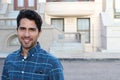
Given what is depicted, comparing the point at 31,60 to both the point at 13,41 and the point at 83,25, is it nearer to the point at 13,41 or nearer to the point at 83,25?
the point at 13,41

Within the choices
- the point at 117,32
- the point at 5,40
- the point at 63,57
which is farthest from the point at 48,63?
the point at 117,32

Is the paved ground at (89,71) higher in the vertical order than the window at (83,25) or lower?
lower

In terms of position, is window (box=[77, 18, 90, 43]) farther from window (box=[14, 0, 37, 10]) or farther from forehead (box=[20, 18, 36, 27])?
forehead (box=[20, 18, 36, 27])

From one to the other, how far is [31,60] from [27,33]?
0.19 m

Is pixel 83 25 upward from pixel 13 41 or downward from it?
upward

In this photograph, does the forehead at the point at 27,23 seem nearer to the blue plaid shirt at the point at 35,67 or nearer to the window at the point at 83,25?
the blue plaid shirt at the point at 35,67

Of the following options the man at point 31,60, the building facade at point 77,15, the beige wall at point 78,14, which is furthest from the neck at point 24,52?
the beige wall at point 78,14

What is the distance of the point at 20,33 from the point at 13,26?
20383 mm

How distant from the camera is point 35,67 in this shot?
101 inches

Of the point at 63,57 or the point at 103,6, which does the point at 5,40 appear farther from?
the point at 103,6

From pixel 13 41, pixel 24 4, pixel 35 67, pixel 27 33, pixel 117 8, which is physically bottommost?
pixel 13 41

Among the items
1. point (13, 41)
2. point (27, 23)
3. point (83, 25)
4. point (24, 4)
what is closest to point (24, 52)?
point (27, 23)

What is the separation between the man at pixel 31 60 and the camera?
2566 millimetres

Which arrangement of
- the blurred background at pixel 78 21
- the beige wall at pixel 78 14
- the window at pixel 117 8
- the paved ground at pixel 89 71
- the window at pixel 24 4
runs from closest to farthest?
the paved ground at pixel 89 71 → the blurred background at pixel 78 21 → the beige wall at pixel 78 14 → the window at pixel 117 8 → the window at pixel 24 4
